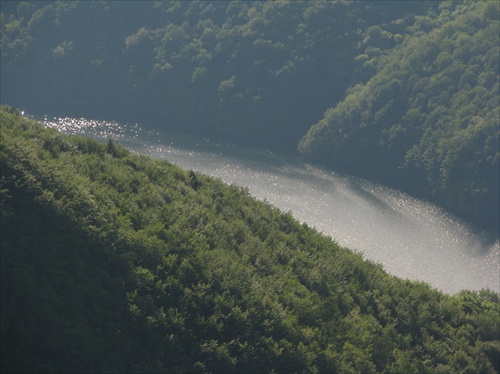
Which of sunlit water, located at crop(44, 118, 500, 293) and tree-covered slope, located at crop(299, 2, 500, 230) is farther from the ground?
tree-covered slope, located at crop(299, 2, 500, 230)

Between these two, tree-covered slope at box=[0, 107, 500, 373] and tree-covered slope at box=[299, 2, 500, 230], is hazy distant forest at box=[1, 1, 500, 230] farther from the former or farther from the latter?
tree-covered slope at box=[0, 107, 500, 373]

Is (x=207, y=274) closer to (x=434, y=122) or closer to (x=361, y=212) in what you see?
(x=361, y=212)

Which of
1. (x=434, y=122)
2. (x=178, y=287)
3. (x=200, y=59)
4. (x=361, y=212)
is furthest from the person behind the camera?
(x=200, y=59)

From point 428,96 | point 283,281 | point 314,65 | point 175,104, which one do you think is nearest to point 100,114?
point 175,104

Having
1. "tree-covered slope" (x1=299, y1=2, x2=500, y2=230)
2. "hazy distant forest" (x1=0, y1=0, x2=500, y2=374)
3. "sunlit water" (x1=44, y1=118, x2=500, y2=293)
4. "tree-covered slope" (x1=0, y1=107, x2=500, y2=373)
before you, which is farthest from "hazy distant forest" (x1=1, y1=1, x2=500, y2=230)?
"tree-covered slope" (x1=0, y1=107, x2=500, y2=373)

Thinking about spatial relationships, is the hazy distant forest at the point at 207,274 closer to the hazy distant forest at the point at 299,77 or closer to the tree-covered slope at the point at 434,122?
the tree-covered slope at the point at 434,122

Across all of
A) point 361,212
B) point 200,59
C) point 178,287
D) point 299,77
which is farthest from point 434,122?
point 178,287
